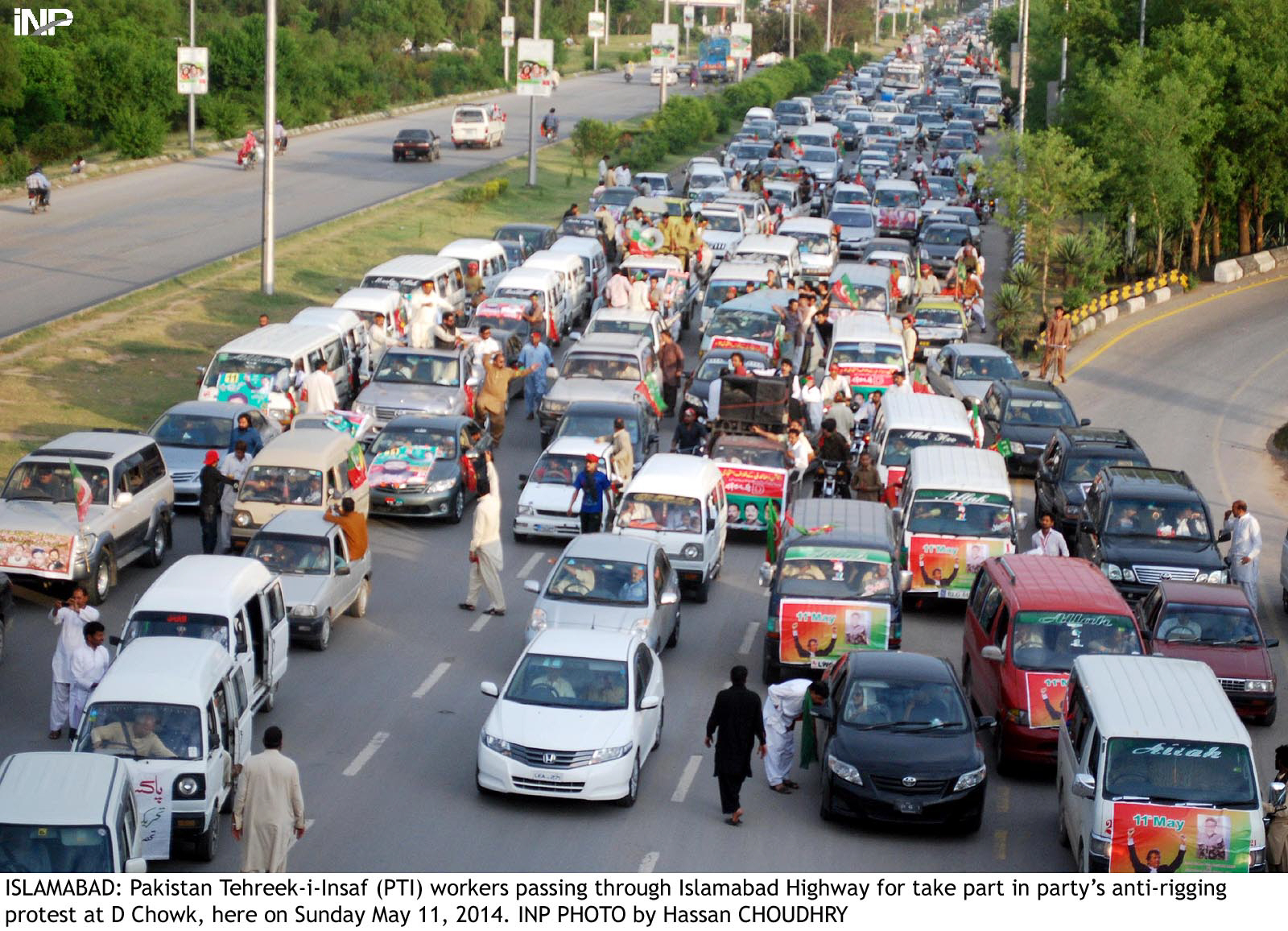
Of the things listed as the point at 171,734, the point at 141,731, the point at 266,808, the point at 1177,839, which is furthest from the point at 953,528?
the point at 266,808

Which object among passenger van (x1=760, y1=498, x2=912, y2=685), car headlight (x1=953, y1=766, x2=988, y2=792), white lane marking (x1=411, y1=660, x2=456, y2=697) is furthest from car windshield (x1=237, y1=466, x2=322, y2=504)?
car headlight (x1=953, y1=766, x2=988, y2=792)

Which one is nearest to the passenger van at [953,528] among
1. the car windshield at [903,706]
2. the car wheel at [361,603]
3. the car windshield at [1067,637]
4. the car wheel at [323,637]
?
the car windshield at [1067,637]

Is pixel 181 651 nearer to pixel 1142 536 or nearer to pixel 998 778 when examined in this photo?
pixel 998 778

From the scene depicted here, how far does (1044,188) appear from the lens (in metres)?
44.5

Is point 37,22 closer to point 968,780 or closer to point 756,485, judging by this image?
point 756,485

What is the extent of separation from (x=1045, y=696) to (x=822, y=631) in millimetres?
2933

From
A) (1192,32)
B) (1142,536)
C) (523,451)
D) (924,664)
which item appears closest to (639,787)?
(924,664)

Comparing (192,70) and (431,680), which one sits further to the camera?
(192,70)

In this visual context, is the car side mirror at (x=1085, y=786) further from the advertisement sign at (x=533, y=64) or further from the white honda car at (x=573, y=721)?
the advertisement sign at (x=533, y=64)

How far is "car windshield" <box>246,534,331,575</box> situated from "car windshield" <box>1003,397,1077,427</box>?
13.9 m

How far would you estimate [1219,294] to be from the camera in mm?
50219

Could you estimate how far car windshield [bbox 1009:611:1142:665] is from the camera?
17.6m

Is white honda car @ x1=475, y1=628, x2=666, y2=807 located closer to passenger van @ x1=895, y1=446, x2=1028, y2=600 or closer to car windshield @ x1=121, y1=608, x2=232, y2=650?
car windshield @ x1=121, y1=608, x2=232, y2=650

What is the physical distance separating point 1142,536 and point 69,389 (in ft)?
60.3
